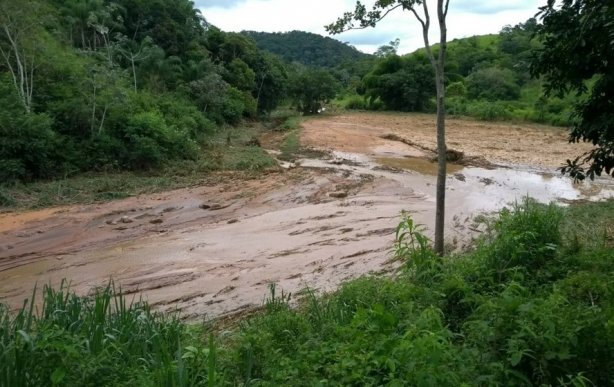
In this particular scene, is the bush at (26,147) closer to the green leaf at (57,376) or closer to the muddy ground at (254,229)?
the muddy ground at (254,229)

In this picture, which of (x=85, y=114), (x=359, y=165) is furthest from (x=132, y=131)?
→ (x=359, y=165)

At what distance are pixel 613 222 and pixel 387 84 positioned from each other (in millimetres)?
35656

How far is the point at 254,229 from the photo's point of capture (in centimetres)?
1040

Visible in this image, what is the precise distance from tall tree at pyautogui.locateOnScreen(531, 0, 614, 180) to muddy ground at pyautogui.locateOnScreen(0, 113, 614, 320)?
3679 mm

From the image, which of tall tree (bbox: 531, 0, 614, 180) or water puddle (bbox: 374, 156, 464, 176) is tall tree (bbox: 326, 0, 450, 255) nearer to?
tall tree (bbox: 531, 0, 614, 180)

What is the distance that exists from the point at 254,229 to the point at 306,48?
315 feet

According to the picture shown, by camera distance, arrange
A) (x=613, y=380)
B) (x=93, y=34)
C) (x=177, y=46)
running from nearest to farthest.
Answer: (x=613, y=380)
(x=93, y=34)
(x=177, y=46)

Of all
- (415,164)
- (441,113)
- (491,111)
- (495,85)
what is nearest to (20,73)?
(415,164)

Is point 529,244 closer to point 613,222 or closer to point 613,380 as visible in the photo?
point 613,380

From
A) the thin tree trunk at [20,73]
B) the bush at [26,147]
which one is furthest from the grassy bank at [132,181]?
the thin tree trunk at [20,73]

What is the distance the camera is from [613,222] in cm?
795

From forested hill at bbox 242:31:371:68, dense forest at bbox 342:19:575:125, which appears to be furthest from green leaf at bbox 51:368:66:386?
forested hill at bbox 242:31:371:68

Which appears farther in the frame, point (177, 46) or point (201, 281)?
point (177, 46)

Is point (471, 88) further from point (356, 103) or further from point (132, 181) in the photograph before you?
point (132, 181)
